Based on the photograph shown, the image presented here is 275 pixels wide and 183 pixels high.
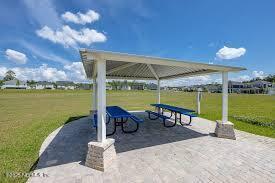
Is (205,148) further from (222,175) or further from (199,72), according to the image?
(199,72)

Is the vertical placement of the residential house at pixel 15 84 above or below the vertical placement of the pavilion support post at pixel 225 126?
above

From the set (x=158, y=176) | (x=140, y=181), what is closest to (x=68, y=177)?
(x=140, y=181)

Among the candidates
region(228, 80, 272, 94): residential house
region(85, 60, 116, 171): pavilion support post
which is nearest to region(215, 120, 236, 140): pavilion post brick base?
region(85, 60, 116, 171): pavilion support post

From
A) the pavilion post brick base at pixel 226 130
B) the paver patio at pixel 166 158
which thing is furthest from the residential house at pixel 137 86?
the paver patio at pixel 166 158

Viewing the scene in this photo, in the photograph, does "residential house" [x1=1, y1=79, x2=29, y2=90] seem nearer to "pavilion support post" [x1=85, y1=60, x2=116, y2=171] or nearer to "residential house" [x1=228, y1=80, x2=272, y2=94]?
"residential house" [x1=228, y1=80, x2=272, y2=94]

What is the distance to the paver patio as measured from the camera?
11.5 ft

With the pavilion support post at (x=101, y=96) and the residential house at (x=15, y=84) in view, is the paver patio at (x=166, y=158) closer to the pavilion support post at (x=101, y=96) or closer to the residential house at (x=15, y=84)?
the pavilion support post at (x=101, y=96)

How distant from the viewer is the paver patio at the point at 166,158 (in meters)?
3.51

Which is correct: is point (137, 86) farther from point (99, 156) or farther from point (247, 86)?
point (99, 156)

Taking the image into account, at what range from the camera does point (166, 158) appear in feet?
14.5

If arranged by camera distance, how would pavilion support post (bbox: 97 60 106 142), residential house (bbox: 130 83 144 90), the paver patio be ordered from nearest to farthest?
1. the paver patio
2. pavilion support post (bbox: 97 60 106 142)
3. residential house (bbox: 130 83 144 90)

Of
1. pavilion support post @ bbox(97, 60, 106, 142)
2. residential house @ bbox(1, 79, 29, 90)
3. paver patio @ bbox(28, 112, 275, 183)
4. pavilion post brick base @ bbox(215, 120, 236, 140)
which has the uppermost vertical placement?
residential house @ bbox(1, 79, 29, 90)

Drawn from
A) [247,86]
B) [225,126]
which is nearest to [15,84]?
[225,126]

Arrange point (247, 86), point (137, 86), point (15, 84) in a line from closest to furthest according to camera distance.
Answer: point (247, 86)
point (15, 84)
point (137, 86)
